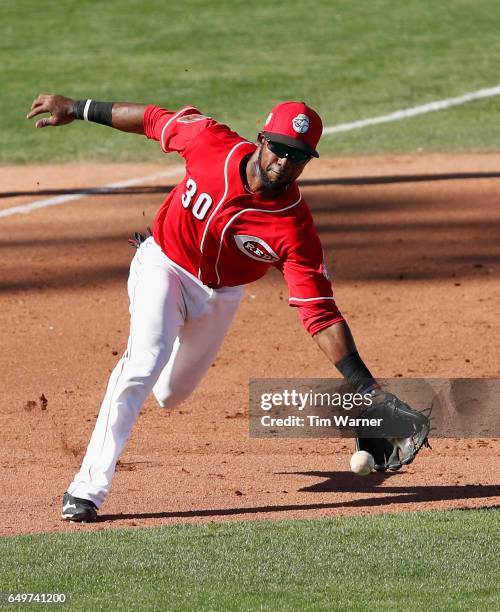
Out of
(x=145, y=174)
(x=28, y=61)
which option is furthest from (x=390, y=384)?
(x=28, y=61)

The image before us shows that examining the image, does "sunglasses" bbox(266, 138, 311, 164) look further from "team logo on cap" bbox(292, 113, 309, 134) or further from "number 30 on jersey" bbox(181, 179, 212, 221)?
"number 30 on jersey" bbox(181, 179, 212, 221)

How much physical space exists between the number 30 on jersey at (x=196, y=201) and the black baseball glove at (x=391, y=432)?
1240mm

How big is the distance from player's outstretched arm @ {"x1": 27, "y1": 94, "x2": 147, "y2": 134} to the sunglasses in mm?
1104

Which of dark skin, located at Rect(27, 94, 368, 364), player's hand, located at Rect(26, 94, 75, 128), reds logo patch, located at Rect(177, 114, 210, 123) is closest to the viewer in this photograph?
dark skin, located at Rect(27, 94, 368, 364)

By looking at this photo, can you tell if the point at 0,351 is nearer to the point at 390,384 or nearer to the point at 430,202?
the point at 390,384

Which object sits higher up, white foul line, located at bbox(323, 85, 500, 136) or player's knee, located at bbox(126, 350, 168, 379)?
white foul line, located at bbox(323, 85, 500, 136)

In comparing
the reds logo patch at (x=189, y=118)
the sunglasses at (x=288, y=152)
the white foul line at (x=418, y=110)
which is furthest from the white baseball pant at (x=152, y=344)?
the white foul line at (x=418, y=110)

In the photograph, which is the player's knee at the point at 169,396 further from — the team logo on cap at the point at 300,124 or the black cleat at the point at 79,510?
the team logo on cap at the point at 300,124

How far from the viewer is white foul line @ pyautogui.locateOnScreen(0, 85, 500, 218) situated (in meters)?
13.6

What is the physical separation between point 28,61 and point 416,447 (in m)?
17.2

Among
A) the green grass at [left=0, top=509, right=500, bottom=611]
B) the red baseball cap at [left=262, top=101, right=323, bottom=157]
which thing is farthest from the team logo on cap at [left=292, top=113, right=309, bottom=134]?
the green grass at [left=0, top=509, right=500, bottom=611]

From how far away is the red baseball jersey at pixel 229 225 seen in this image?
5957 mm

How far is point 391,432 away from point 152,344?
4.01ft

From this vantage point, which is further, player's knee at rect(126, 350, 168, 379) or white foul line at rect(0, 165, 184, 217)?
white foul line at rect(0, 165, 184, 217)
